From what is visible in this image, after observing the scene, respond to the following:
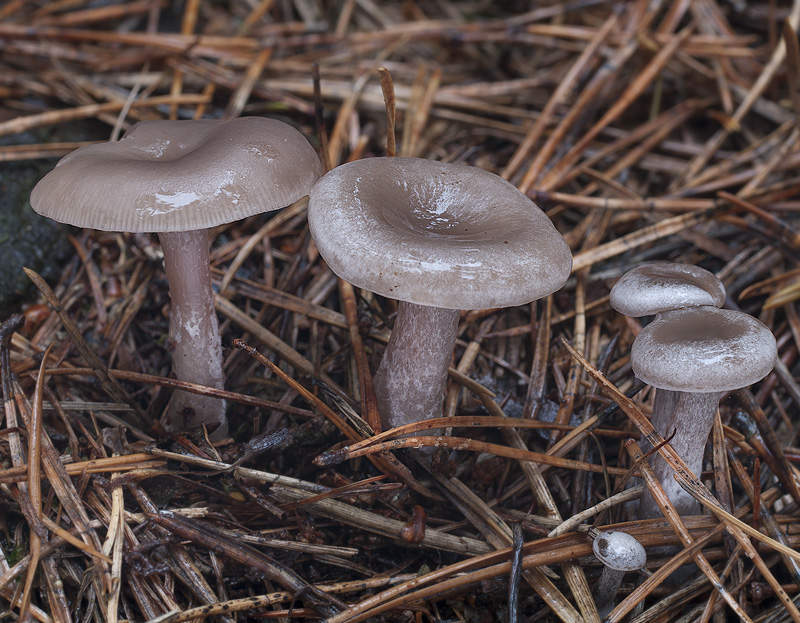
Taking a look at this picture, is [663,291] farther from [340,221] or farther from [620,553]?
[340,221]

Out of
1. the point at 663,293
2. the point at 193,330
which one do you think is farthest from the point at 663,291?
the point at 193,330

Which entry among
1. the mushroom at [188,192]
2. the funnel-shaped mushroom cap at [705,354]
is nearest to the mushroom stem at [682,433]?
the funnel-shaped mushroom cap at [705,354]

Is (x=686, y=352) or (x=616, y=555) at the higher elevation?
(x=686, y=352)

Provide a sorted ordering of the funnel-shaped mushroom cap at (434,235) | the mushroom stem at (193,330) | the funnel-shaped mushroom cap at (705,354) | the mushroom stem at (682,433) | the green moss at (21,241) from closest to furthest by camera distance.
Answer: the funnel-shaped mushroom cap at (434,235) → the funnel-shaped mushroom cap at (705,354) → the mushroom stem at (682,433) → the mushroom stem at (193,330) → the green moss at (21,241)

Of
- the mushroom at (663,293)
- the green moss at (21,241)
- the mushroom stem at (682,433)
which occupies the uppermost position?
the mushroom at (663,293)

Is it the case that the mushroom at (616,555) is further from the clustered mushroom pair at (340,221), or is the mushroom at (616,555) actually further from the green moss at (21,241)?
the green moss at (21,241)

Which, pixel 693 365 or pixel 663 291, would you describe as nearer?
pixel 693 365
